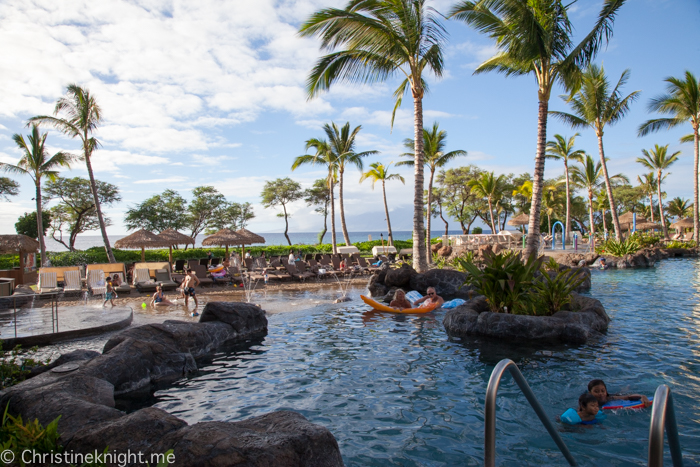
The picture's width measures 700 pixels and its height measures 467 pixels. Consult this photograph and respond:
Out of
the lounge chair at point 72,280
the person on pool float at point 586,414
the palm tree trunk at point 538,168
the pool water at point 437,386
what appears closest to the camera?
the pool water at point 437,386

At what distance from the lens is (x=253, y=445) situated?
306cm

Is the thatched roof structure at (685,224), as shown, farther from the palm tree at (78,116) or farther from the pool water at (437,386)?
the palm tree at (78,116)

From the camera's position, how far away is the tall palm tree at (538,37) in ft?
43.5

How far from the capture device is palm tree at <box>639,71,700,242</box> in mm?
27141

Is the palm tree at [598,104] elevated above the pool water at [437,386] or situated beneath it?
elevated above

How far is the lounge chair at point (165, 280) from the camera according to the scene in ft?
52.9

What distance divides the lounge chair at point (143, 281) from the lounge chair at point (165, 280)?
11.0 inches

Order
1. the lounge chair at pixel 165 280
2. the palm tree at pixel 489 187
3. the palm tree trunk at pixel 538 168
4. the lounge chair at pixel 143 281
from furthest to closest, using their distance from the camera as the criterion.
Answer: the palm tree at pixel 489 187, the lounge chair at pixel 165 280, the lounge chair at pixel 143 281, the palm tree trunk at pixel 538 168

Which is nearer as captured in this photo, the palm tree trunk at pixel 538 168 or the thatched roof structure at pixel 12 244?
the palm tree trunk at pixel 538 168

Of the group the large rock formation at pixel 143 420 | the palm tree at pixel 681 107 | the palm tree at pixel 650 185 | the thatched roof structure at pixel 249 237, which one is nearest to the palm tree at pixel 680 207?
the palm tree at pixel 650 185

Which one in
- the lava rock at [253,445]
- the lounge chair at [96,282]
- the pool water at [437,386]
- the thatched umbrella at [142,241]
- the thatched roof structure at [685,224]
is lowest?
the pool water at [437,386]

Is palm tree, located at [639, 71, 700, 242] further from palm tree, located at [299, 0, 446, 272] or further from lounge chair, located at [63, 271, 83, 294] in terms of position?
lounge chair, located at [63, 271, 83, 294]

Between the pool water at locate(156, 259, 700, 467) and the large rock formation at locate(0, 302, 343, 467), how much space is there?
0.71 metres

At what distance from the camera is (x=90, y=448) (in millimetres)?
3283
